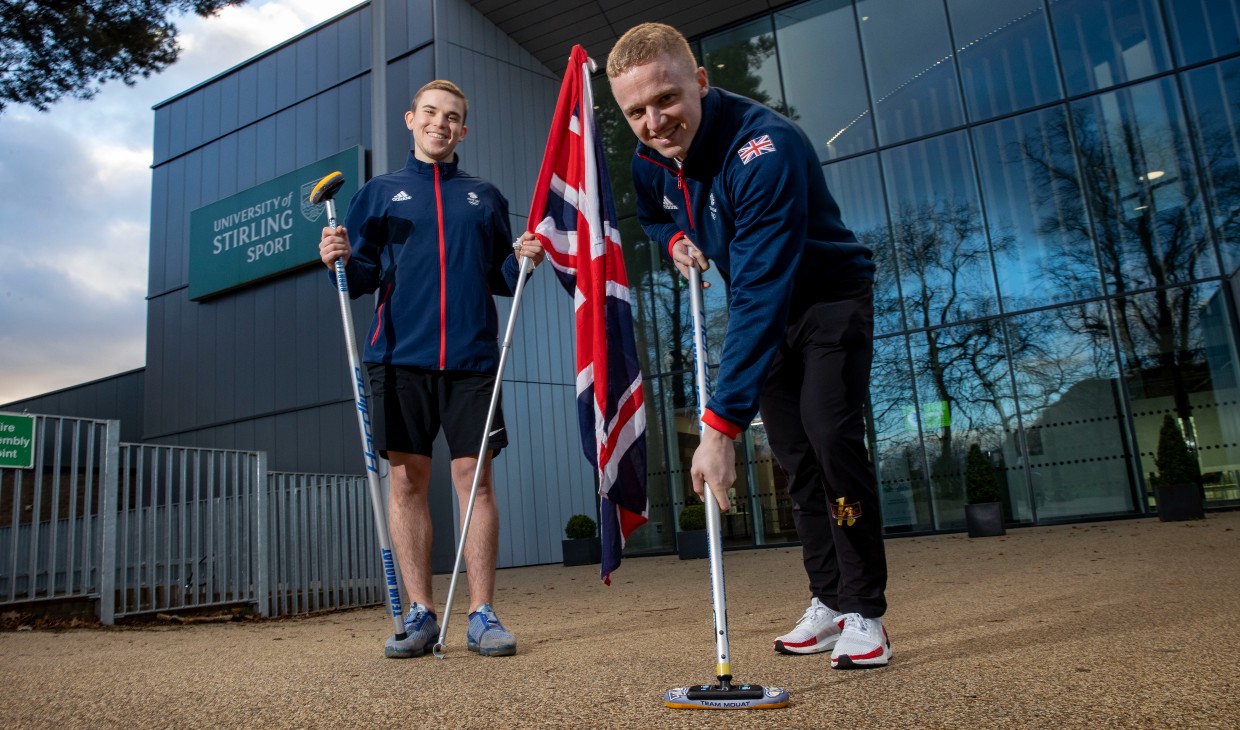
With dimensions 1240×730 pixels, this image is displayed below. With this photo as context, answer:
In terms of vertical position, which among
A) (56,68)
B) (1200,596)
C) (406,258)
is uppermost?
(56,68)

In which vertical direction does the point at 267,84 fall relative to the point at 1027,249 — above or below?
above

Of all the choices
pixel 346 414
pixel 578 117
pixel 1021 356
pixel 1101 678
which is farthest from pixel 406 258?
pixel 346 414

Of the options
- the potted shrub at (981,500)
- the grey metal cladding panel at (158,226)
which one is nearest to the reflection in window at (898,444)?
the potted shrub at (981,500)

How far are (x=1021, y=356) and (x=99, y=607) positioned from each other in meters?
9.87

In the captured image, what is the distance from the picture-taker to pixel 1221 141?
32.3 feet

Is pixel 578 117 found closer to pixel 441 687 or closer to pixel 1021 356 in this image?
pixel 441 687

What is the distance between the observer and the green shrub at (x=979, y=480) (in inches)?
361

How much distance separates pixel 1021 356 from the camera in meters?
10.2

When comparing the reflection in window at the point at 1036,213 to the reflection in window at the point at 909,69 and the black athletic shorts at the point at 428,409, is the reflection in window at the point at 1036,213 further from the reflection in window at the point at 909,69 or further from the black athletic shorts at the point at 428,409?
the black athletic shorts at the point at 428,409

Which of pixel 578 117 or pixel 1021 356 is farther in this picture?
pixel 1021 356

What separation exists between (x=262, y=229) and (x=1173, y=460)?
44.3 ft

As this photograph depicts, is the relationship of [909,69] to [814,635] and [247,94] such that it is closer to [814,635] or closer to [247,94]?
[814,635]

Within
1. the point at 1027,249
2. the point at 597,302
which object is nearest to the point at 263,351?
the point at 1027,249

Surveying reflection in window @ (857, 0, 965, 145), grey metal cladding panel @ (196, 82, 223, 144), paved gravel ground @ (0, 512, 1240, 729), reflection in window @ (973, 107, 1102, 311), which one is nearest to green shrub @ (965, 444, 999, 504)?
reflection in window @ (973, 107, 1102, 311)
